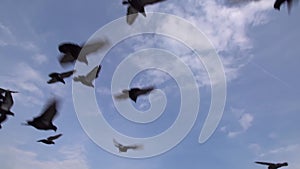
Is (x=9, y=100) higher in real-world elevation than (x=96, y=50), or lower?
lower

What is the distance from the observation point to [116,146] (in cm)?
2262

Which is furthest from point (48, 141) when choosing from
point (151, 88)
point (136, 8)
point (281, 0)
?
point (281, 0)

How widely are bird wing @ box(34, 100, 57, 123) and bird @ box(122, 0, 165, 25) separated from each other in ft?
13.9

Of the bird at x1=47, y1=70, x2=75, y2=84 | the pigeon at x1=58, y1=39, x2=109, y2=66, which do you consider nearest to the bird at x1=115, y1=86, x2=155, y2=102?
the bird at x1=47, y1=70, x2=75, y2=84

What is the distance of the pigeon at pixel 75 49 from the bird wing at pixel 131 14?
1.32 metres

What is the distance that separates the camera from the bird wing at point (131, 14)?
14.5 meters

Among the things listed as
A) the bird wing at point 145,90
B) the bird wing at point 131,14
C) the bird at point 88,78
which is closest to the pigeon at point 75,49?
the bird at point 88,78

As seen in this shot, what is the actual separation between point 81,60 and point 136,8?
3404 millimetres

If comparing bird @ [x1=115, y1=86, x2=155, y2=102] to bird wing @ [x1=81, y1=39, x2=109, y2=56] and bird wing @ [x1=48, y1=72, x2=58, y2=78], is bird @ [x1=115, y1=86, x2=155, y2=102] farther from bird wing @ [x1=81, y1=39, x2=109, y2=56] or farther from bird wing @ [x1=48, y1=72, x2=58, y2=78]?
bird wing @ [x1=81, y1=39, x2=109, y2=56]

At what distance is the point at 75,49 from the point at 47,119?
3.04 meters

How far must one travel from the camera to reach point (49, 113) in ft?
50.8

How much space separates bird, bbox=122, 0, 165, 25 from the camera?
13969 millimetres

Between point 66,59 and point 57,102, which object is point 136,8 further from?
point 57,102

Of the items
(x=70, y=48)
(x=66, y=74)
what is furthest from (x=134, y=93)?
(x=70, y=48)
